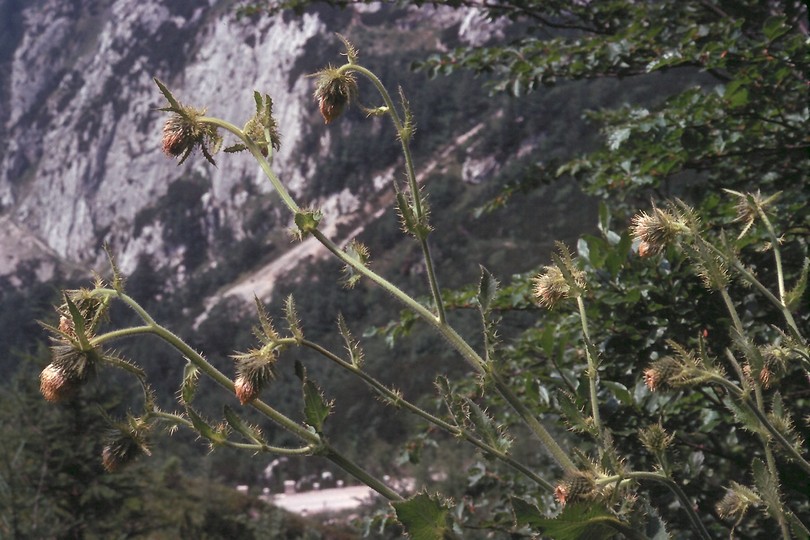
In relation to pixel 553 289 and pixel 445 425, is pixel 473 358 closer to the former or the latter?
pixel 445 425

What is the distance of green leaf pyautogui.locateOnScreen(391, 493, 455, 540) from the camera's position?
743 mm

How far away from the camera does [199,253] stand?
76.3 meters

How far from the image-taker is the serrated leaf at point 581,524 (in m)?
0.66

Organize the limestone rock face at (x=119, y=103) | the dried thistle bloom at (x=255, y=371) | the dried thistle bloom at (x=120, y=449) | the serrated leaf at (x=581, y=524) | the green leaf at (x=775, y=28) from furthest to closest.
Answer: the limestone rock face at (x=119, y=103) < the green leaf at (x=775, y=28) < the dried thistle bloom at (x=120, y=449) < the dried thistle bloom at (x=255, y=371) < the serrated leaf at (x=581, y=524)

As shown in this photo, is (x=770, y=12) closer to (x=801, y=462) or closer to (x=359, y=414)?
(x=801, y=462)

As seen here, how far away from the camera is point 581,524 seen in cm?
66

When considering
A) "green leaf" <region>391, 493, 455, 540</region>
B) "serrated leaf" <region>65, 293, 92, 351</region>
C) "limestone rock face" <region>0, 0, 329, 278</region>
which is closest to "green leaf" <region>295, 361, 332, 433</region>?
"green leaf" <region>391, 493, 455, 540</region>

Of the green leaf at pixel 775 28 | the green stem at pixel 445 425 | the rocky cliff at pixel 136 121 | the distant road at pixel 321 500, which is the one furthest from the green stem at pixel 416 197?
the rocky cliff at pixel 136 121

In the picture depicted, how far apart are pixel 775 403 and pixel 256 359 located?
0.61 m

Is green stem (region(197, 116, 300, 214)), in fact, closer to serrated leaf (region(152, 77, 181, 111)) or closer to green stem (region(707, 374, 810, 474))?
serrated leaf (region(152, 77, 181, 111))

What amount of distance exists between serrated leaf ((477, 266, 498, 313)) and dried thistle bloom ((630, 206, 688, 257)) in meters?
0.19

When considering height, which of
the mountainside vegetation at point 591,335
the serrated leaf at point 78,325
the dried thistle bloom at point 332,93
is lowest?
the mountainside vegetation at point 591,335

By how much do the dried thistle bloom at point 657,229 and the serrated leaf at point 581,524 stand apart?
0.36 m

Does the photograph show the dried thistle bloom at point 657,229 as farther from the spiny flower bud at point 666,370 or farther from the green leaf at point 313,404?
the green leaf at point 313,404
